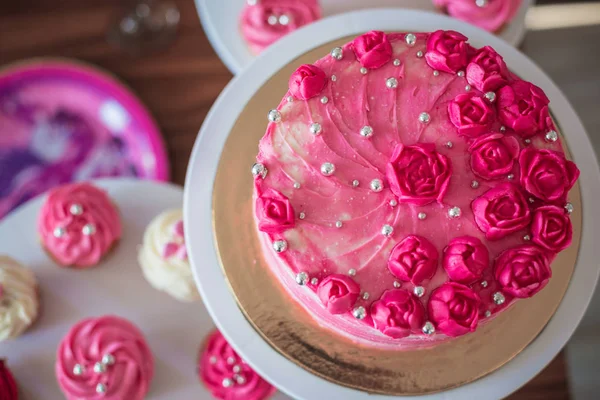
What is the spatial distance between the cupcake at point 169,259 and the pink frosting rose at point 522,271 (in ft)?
2.61

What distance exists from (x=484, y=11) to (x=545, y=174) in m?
0.62

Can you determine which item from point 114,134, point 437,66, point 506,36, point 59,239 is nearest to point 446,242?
point 437,66

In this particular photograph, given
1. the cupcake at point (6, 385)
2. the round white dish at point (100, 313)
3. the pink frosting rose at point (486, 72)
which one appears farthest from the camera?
the round white dish at point (100, 313)

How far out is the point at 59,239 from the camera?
57.2 inches

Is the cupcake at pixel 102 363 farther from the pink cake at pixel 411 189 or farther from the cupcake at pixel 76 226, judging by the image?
the pink cake at pixel 411 189

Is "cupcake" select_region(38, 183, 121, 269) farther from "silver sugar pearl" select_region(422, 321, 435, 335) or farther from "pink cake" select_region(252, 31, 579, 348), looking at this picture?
"silver sugar pearl" select_region(422, 321, 435, 335)

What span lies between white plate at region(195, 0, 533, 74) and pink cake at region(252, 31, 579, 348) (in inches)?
17.6

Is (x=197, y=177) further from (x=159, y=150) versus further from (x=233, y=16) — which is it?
(x=159, y=150)

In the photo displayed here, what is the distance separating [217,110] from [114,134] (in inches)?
34.6

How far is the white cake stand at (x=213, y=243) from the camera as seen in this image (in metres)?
1.15

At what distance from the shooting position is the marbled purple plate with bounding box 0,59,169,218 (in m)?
1.97

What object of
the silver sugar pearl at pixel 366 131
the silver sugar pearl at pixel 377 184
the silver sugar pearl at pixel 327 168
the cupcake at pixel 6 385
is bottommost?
the cupcake at pixel 6 385

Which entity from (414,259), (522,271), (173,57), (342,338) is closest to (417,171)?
(414,259)

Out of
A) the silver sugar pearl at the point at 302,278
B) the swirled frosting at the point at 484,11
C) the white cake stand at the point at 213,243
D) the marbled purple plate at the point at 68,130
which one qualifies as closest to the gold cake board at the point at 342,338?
the white cake stand at the point at 213,243
